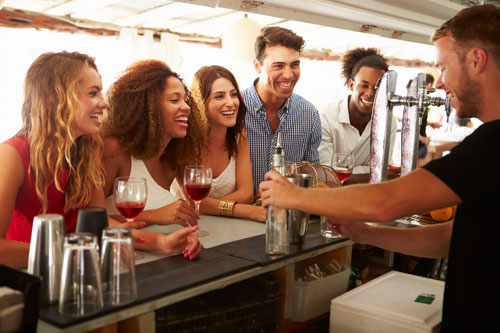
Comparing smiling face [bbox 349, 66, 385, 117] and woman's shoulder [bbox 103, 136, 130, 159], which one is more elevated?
smiling face [bbox 349, 66, 385, 117]

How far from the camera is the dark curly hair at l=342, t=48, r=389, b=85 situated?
3893 millimetres

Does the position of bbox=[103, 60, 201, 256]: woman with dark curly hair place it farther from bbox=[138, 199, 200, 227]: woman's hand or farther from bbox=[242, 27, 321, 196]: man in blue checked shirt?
bbox=[242, 27, 321, 196]: man in blue checked shirt

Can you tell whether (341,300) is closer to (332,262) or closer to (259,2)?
(332,262)

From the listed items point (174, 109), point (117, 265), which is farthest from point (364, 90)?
point (117, 265)

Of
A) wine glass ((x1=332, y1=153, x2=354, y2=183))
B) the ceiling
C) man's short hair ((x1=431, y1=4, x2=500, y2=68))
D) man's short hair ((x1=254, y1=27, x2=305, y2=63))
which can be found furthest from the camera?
the ceiling

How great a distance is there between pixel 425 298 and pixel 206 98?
1.54m

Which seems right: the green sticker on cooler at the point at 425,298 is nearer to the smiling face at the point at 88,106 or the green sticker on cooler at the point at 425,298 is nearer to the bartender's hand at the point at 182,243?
the bartender's hand at the point at 182,243

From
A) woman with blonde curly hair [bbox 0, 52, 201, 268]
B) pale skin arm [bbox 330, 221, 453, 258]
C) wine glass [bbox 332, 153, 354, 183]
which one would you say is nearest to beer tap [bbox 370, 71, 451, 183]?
wine glass [bbox 332, 153, 354, 183]

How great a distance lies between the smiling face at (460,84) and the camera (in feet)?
5.01

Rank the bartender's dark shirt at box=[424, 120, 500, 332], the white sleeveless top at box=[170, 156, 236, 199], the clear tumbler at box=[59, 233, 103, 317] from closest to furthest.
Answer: the clear tumbler at box=[59, 233, 103, 317], the bartender's dark shirt at box=[424, 120, 500, 332], the white sleeveless top at box=[170, 156, 236, 199]

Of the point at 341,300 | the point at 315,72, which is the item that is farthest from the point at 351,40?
the point at 341,300

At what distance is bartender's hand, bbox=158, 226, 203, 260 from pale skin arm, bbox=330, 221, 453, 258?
1.76 feet

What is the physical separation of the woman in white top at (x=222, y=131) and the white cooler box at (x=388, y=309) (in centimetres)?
92

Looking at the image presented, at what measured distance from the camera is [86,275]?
1180mm
